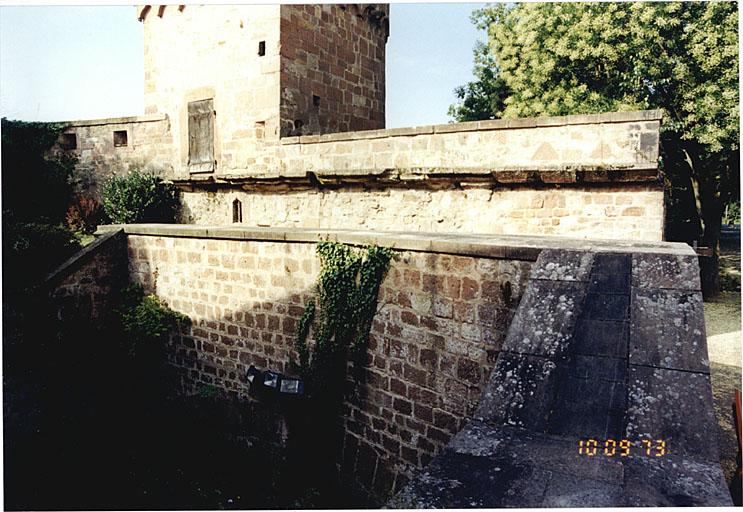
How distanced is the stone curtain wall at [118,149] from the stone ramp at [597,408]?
406 inches

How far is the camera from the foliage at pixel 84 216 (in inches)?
415

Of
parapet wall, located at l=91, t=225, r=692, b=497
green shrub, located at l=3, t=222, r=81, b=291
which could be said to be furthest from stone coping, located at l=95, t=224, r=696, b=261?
green shrub, located at l=3, t=222, r=81, b=291

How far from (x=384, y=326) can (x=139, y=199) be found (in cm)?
777

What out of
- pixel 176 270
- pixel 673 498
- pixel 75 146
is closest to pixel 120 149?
pixel 75 146

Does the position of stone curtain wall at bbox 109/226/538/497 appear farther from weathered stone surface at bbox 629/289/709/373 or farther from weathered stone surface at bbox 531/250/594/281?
weathered stone surface at bbox 629/289/709/373

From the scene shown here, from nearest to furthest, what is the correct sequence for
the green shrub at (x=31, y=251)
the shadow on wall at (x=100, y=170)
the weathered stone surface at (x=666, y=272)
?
1. the weathered stone surface at (x=666, y=272)
2. the green shrub at (x=31, y=251)
3. the shadow on wall at (x=100, y=170)

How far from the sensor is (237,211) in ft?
32.8

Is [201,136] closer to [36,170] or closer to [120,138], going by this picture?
[120,138]

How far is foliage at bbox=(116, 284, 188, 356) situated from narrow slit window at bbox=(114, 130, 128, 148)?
18.3 feet

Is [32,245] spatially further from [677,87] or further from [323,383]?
[677,87]

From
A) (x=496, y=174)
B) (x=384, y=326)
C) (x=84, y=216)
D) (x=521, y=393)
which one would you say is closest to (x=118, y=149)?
(x=84, y=216)

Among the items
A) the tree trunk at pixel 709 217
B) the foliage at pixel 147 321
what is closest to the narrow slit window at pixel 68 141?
the foliage at pixel 147 321

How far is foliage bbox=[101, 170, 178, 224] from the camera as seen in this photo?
10.4 metres

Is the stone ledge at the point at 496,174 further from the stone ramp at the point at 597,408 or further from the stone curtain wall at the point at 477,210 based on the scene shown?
the stone ramp at the point at 597,408
